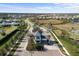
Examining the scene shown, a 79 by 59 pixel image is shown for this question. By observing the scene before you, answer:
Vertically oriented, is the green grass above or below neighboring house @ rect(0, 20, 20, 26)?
below

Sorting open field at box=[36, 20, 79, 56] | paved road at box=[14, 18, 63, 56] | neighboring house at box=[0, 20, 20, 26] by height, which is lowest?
paved road at box=[14, 18, 63, 56]

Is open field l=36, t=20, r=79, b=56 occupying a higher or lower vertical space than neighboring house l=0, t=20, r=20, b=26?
lower

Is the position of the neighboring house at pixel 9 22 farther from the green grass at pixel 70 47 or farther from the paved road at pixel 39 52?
the green grass at pixel 70 47

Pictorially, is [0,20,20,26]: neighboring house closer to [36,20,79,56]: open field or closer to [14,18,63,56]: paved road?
[14,18,63,56]: paved road

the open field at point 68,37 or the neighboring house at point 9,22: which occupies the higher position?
the neighboring house at point 9,22

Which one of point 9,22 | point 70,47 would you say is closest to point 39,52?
point 70,47

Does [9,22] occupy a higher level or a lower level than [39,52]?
higher

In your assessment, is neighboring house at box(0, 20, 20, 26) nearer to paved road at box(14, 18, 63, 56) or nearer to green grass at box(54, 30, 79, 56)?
paved road at box(14, 18, 63, 56)

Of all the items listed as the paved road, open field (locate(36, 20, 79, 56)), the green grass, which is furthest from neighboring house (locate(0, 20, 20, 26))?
the green grass

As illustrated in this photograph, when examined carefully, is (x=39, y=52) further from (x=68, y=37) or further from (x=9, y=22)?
(x=9, y=22)

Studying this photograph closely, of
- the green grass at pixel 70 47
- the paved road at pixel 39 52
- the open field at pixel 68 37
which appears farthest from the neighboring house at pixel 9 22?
the green grass at pixel 70 47

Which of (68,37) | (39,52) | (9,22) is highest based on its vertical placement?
(9,22)

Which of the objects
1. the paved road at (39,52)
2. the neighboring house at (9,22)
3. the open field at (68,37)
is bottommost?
the paved road at (39,52)

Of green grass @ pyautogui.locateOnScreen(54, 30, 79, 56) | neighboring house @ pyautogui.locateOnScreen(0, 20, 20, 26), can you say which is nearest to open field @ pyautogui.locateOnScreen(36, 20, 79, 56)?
green grass @ pyautogui.locateOnScreen(54, 30, 79, 56)
